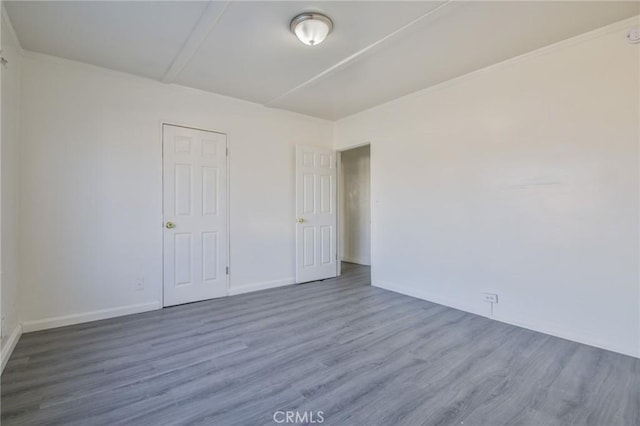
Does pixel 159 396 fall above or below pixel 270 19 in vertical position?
below

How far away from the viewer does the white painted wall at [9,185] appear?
2256mm

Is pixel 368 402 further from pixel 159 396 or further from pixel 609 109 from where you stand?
pixel 609 109

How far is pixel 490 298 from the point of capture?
3.11m

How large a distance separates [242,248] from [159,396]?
236 centimetres

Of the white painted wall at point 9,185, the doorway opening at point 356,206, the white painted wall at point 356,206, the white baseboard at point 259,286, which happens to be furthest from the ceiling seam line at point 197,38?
the white painted wall at point 356,206

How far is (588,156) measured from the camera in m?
2.52

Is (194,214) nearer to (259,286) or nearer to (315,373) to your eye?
(259,286)

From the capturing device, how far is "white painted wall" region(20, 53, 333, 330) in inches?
111

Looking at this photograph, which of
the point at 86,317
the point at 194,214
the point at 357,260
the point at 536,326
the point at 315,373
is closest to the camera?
the point at 315,373

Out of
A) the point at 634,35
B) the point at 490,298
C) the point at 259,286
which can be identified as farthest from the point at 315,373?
the point at 634,35

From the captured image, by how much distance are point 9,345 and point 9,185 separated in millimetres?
1286

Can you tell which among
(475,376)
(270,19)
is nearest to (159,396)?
(475,376)

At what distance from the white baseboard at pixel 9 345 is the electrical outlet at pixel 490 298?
13.6 ft

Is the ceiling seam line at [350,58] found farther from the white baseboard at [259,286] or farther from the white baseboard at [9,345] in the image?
the white baseboard at [9,345]
